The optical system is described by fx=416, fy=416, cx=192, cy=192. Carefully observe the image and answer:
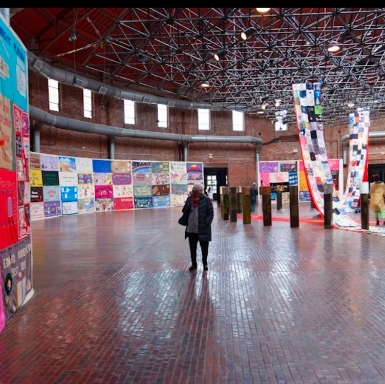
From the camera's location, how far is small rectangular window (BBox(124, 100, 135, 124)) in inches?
1109

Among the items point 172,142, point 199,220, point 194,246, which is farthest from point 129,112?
point 199,220

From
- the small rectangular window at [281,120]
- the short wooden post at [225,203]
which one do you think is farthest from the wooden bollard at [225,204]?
the small rectangular window at [281,120]

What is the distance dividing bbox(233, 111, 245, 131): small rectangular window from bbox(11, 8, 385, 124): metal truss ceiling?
10.7 feet

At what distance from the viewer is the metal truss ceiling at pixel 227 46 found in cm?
1736

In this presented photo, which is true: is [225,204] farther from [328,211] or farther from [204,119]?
[204,119]

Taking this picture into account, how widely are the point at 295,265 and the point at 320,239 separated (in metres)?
3.57

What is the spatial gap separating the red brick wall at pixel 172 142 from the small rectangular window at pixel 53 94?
0.29 metres

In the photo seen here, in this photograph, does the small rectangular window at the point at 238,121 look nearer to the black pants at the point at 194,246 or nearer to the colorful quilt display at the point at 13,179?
the black pants at the point at 194,246

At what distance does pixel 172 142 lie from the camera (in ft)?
102

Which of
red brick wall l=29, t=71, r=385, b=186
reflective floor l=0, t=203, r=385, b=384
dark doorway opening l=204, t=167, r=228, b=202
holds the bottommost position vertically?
reflective floor l=0, t=203, r=385, b=384

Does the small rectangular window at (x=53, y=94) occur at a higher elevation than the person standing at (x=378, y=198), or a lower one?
higher

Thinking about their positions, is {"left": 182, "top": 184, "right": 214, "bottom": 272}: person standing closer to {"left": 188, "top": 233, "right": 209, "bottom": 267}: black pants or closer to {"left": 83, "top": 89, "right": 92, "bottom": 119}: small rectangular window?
{"left": 188, "top": 233, "right": 209, "bottom": 267}: black pants

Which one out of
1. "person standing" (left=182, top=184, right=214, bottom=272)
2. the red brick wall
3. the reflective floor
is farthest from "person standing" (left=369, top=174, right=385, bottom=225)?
the red brick wall

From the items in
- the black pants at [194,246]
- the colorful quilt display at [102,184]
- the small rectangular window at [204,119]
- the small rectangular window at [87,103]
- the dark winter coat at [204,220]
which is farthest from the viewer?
the small rectangular window at [204,119]
